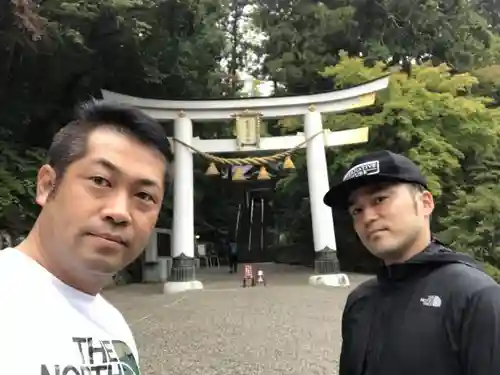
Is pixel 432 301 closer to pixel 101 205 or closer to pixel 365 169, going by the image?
pixel 365 169

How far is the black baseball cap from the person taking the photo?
5.21 feet

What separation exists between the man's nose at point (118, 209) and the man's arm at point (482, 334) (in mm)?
827

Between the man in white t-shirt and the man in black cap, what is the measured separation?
673 millimetres

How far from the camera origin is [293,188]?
16266 mm

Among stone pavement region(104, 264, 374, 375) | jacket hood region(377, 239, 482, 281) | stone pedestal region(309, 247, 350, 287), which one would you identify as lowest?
stone pavement region(104, 264, 374, 375)

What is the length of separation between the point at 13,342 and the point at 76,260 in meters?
0.18

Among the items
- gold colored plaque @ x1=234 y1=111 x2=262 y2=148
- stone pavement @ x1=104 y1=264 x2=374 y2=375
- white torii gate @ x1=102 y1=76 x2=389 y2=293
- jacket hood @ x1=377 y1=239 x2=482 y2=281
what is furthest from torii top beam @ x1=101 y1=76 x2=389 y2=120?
jacket hood @ x1=377 y1=239 x2=482 y2=281

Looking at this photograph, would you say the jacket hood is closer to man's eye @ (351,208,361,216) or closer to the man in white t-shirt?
man's eye @ (351,208,361,216)

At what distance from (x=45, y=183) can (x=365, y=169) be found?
87 centimetres

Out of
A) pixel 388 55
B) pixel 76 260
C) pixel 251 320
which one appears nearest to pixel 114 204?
pixel 76 260

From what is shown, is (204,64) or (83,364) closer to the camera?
(83,364)

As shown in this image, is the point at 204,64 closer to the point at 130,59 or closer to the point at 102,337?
the point at 130,59

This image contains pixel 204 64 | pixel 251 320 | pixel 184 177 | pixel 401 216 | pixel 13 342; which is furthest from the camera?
pixel 204 64

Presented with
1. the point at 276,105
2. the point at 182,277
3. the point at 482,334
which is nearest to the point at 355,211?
the point at 482,334
